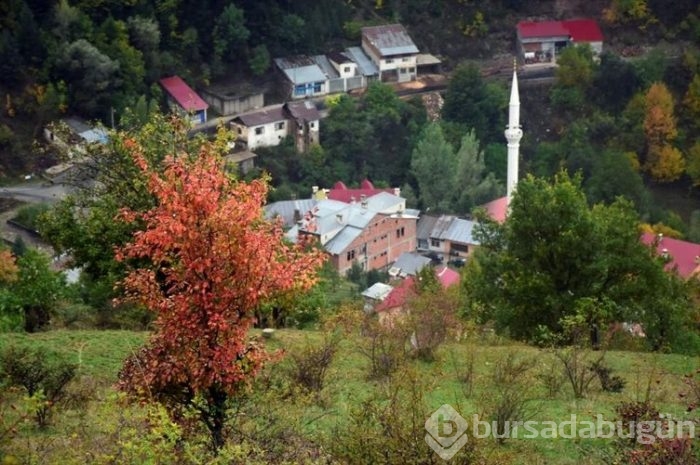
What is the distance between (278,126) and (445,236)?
608 cm

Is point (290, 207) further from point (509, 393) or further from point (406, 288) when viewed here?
point (509, 393)

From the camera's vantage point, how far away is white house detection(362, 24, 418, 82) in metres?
32.3

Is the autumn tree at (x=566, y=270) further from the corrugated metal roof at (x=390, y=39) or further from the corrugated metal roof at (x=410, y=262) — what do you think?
the corrugated metal roof at (x=390, y=39)

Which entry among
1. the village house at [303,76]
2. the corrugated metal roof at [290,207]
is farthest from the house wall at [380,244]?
the village house at [303,76]

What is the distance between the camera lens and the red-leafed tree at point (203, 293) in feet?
20.5

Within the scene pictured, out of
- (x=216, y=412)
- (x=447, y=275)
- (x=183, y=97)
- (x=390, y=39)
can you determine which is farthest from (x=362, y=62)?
(x=216, y=412)

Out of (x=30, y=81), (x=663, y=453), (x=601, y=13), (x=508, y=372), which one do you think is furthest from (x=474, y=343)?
(x=601, y=13)

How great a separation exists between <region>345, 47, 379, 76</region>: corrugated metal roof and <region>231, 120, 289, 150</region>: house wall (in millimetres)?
3336

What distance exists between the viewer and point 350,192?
89.4ft

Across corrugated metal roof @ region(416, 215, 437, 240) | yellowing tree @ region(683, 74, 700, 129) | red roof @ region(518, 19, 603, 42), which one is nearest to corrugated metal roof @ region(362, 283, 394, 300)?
corrugated metal roof @ region(416, 215, 437, 240)

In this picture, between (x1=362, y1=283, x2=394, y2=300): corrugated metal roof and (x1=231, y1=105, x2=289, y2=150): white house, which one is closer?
(x1=362, y1=283, x2=394, y2=300): corrugated metal roof

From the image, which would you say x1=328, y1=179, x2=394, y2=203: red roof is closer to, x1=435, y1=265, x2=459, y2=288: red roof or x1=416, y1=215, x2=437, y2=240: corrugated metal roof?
x1=416, y1=215, x2=437, y2=240: corrugated metal roof

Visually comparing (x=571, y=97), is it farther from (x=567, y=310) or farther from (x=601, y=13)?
(x=567, y=310)

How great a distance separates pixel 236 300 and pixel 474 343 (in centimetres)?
483
